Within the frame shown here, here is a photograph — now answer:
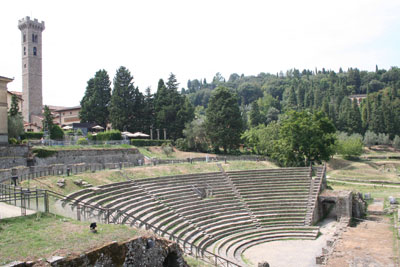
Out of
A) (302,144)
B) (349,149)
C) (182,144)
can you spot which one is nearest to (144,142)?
(182,144)

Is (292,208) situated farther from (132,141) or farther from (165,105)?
(165,105)

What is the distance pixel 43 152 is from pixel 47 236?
2184 cm

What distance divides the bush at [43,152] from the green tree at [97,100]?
2471 centimetres

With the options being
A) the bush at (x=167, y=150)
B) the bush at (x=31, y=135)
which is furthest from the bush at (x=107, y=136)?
the bush at (x=31, y=135)

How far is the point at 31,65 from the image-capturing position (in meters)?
58.9

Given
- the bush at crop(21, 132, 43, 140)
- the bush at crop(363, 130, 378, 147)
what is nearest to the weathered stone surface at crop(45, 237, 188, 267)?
the bush at crop(21, 132, 43, 140)

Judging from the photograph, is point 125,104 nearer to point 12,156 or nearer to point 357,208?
point 12,156

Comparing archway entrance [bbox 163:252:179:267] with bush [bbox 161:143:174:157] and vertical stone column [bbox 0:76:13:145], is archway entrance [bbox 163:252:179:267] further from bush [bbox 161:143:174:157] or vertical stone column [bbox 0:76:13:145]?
bush [bbox 161:143:174:157]

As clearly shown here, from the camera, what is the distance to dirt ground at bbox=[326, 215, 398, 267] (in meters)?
18.4

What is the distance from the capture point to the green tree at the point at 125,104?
5253 centimetres

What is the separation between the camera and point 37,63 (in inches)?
2360

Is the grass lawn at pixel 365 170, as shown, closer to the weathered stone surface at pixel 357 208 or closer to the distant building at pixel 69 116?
the weathered stone surface at pixel 357 208

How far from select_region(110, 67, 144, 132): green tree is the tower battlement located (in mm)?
18363

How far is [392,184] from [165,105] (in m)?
34.8
